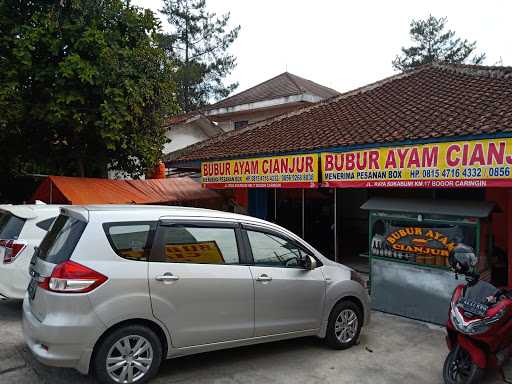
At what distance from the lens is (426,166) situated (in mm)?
6500

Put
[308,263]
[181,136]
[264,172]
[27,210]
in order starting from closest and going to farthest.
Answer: [308,263]
[27,210]
[264,172]
[181,136]

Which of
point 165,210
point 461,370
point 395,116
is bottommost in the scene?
point 461,370

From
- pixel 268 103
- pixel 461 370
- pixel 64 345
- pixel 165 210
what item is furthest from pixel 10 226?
pixel 268 103

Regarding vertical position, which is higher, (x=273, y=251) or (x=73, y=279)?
(x=273, y=251)

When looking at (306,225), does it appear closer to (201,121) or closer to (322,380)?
(322,380)

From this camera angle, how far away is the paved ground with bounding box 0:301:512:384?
4.42 meters

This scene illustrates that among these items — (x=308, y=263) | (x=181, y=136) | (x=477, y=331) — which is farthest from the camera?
(x=181, y=136)

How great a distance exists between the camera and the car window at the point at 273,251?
192 inches

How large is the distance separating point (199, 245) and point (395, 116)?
18.5ft

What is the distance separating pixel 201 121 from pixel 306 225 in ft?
34.4

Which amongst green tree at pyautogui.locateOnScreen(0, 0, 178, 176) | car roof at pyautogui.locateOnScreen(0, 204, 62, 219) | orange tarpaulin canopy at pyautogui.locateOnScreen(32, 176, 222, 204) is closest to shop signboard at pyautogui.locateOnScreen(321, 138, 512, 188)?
car roof at pyautogui.locateOnScreen(0, 204, 62, 219)

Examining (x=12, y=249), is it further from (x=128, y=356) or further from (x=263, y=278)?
(x=263, y=278)

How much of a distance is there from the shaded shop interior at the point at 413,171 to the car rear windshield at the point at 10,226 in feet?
14.3

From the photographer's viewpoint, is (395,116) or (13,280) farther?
(395,116)
